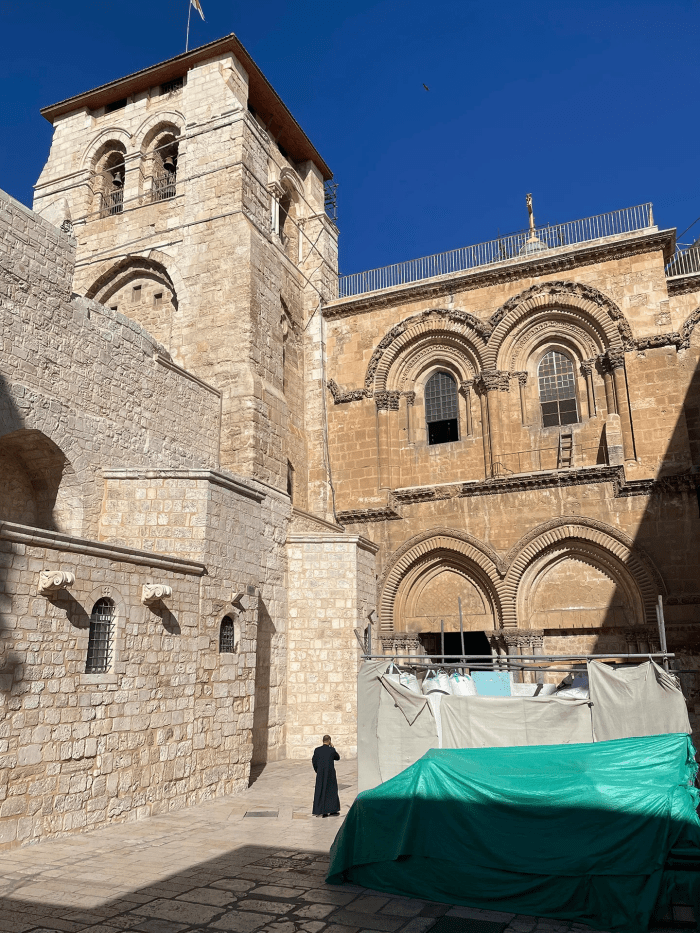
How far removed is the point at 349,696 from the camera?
14344 mm

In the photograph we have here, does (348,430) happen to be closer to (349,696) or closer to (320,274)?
(320,274)

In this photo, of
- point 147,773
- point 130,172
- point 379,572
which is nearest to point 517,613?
point 379,572

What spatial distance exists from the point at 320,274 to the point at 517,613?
11.1 m

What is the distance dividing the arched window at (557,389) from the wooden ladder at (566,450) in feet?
1.38

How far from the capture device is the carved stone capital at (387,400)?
1934 cm

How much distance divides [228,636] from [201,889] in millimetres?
5184

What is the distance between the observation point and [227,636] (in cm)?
1109

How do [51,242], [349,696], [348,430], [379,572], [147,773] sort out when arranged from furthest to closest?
[348,430]
[379,572]
[349,696]
[51,242]
[147,773]

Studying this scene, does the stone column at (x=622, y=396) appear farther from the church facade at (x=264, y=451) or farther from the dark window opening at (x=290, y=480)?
the dark window opening at (x=290, y=480)

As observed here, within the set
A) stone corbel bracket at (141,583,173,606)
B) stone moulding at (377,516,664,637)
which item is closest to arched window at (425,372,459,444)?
stone moulding at (377,516,664,637)

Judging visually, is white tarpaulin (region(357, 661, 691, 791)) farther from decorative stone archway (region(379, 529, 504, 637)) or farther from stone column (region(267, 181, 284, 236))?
stone column (region(267, 181, 284, 236))

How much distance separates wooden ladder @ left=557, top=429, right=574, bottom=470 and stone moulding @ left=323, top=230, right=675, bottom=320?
163 inches

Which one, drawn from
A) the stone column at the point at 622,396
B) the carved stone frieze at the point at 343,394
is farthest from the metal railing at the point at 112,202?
the stone column at the point at 622,396

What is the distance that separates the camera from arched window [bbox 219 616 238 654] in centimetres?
1095
